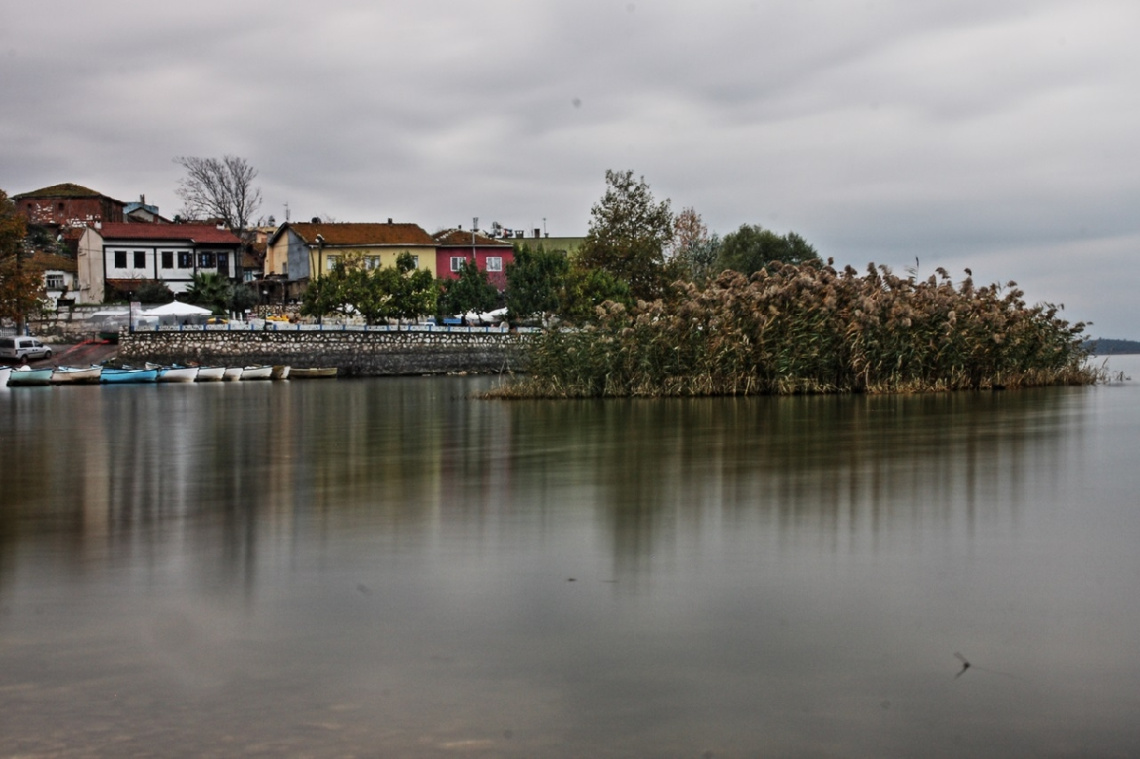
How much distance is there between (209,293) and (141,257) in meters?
11.6

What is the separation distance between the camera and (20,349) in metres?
67.9

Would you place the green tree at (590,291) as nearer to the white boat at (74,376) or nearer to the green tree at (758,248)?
the green tree at (758,248)

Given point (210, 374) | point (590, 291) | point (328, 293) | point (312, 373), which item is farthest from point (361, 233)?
point (210, 374)

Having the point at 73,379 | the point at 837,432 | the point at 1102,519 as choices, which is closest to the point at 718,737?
the point at 1102,519

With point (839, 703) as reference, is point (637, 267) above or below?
above

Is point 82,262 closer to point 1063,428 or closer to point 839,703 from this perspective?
point 1063,428

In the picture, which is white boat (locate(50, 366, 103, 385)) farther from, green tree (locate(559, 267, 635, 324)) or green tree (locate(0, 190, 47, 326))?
green tree (locate(559, 267, 635, 324))

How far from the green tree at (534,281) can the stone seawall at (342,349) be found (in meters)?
6.63

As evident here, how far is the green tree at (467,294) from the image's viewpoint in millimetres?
86375

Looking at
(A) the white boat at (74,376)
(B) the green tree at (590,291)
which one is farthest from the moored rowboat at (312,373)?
(B) the green tree at (590,291)

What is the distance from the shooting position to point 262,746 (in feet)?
15.8

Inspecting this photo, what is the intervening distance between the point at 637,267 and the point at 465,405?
50407 mm

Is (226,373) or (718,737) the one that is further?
(226,373)

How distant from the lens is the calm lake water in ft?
16.4
